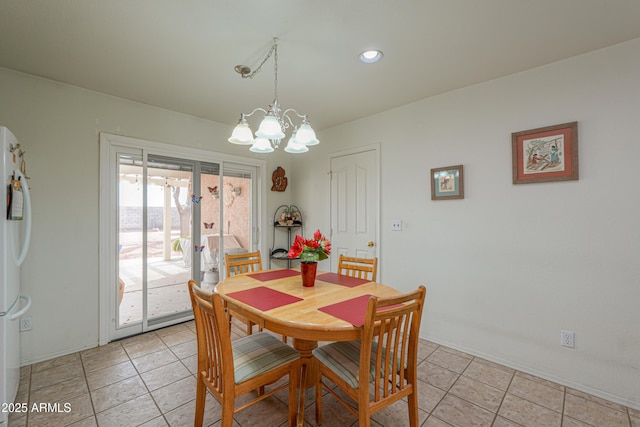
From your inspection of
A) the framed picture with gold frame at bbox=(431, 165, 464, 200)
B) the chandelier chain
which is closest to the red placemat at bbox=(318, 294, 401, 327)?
the framed picture with gold frame at bbox=(431, 165, 464, 200)

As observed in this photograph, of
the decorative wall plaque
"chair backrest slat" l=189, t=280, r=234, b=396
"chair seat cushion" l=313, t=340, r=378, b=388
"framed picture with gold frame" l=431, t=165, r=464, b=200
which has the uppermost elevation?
the decorative wall plaque

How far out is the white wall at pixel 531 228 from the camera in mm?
1919

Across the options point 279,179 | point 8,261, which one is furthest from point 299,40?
point 279,179

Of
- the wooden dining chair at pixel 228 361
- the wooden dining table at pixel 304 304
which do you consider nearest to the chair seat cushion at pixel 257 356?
the wooden dining chair at pixel 228 361

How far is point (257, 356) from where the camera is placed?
157 centimetres

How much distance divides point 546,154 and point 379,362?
2106 millimetres

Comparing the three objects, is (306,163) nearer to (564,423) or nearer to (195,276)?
(195,276)

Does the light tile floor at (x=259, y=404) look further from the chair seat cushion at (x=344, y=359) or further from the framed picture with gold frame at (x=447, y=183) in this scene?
the framed picture with gold frame at (x=447, y=183)

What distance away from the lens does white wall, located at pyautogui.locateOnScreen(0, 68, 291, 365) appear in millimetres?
2332

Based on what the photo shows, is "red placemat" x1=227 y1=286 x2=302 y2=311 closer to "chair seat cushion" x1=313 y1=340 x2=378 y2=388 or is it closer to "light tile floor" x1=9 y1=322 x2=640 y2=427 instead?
"chair seat cushion" x1=313 y1=340 x2=378 y2=388

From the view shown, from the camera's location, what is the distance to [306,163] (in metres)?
4.14

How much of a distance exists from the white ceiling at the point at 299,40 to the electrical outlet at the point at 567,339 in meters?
2.11

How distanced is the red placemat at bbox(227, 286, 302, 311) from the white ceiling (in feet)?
5.68

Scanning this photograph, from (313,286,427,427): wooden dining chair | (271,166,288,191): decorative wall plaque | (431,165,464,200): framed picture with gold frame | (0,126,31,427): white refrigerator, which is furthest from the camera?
(271,166,288,191): decorative wall plaque
